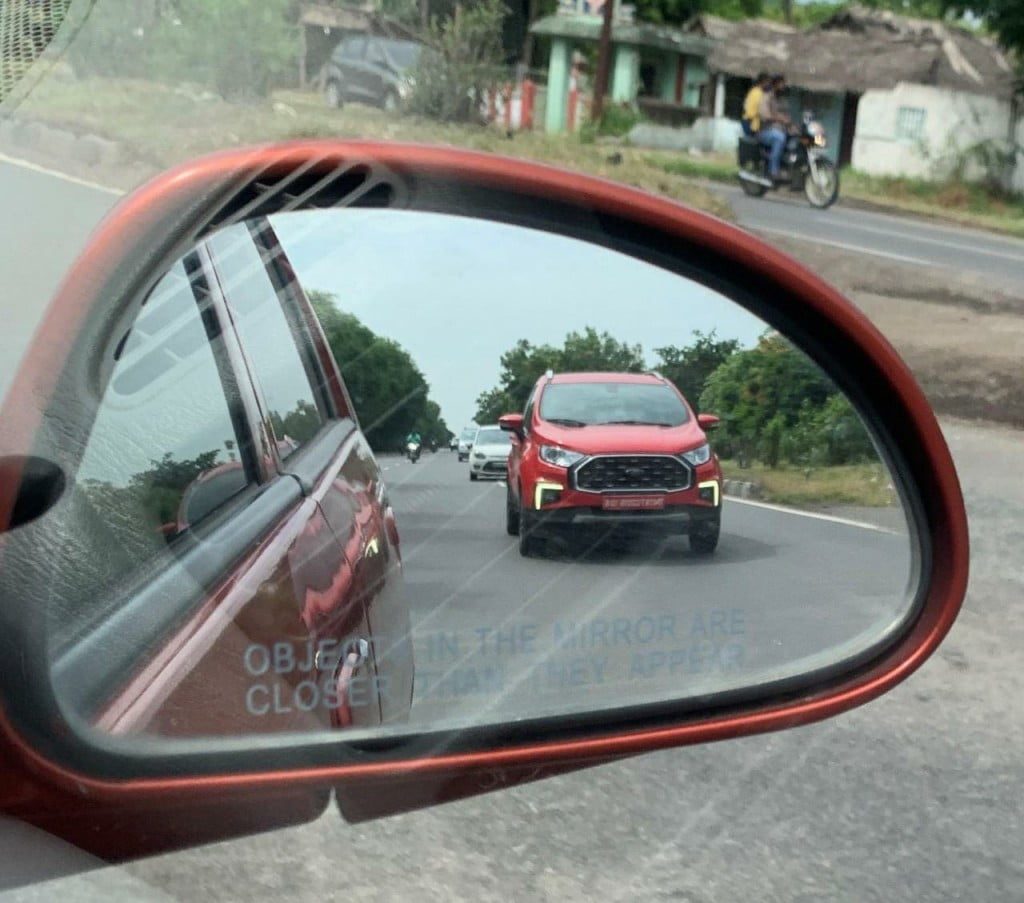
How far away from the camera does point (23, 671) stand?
3.87ft

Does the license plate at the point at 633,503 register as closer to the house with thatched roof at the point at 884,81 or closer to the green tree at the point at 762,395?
the green tree at the point at 762,395

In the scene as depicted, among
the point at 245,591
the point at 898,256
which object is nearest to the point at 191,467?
the point at 245,591

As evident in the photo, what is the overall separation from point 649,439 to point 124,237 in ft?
1.68

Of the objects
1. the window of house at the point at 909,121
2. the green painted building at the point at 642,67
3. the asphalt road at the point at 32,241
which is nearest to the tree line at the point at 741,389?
the asphalt road at the point at 32,241

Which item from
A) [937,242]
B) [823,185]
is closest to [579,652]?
[937,242]

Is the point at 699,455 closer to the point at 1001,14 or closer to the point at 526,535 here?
the point at 526,535

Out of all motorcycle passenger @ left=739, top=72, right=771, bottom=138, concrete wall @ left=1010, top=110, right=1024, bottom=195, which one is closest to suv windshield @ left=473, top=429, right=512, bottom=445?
motorcycle passenger @ left=739, top=72, right=771, bottom=138

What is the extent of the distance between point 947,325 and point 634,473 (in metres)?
10.5

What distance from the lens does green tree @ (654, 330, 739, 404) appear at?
1344mm

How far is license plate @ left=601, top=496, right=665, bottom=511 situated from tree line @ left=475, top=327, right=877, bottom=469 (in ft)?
0.27

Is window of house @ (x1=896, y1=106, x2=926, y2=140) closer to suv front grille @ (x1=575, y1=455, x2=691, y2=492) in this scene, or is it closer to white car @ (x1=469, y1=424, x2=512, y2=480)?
suv front grille @ (x1=575, y1=455, x2=691, y2=492)

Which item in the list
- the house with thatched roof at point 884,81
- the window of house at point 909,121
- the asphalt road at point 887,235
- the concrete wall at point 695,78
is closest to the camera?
the asphalt road at point 887,235

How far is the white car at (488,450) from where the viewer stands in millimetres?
1254

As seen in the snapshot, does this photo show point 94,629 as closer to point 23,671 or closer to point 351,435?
point 23,671
